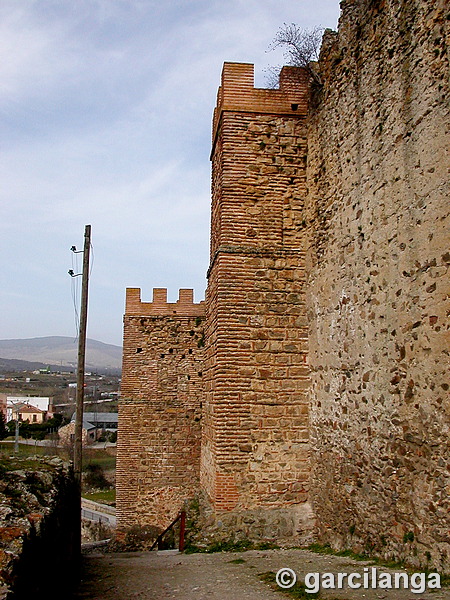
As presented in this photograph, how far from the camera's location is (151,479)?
1553cm

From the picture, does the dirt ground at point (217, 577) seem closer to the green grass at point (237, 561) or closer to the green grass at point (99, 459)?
the green grass at point (237, 561)

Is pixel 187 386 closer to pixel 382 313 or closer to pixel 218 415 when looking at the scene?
pixel 218 415

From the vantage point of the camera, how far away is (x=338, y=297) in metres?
7.69

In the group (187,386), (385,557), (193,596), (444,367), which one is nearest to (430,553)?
(385,557)

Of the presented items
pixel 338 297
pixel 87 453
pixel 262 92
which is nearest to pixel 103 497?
pixel 87 453

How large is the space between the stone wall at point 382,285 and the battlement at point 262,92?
0.66 meters

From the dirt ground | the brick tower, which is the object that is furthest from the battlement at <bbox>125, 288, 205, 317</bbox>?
the dirt ground

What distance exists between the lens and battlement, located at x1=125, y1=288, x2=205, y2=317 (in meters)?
16.1

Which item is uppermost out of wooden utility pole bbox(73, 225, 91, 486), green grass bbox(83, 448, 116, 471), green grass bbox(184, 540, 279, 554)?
wooden utility pole bbox(73, 225, 91, 486)

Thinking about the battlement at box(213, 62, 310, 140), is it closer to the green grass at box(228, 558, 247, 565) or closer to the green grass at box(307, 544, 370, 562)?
the green grass at box(307, 544, 370, 562)

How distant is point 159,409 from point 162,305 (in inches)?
107

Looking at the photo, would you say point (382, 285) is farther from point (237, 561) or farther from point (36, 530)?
point (36, 530)

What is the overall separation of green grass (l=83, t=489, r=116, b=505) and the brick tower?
2827cm

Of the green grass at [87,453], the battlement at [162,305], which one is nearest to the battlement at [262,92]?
the battlement at [162,305]
